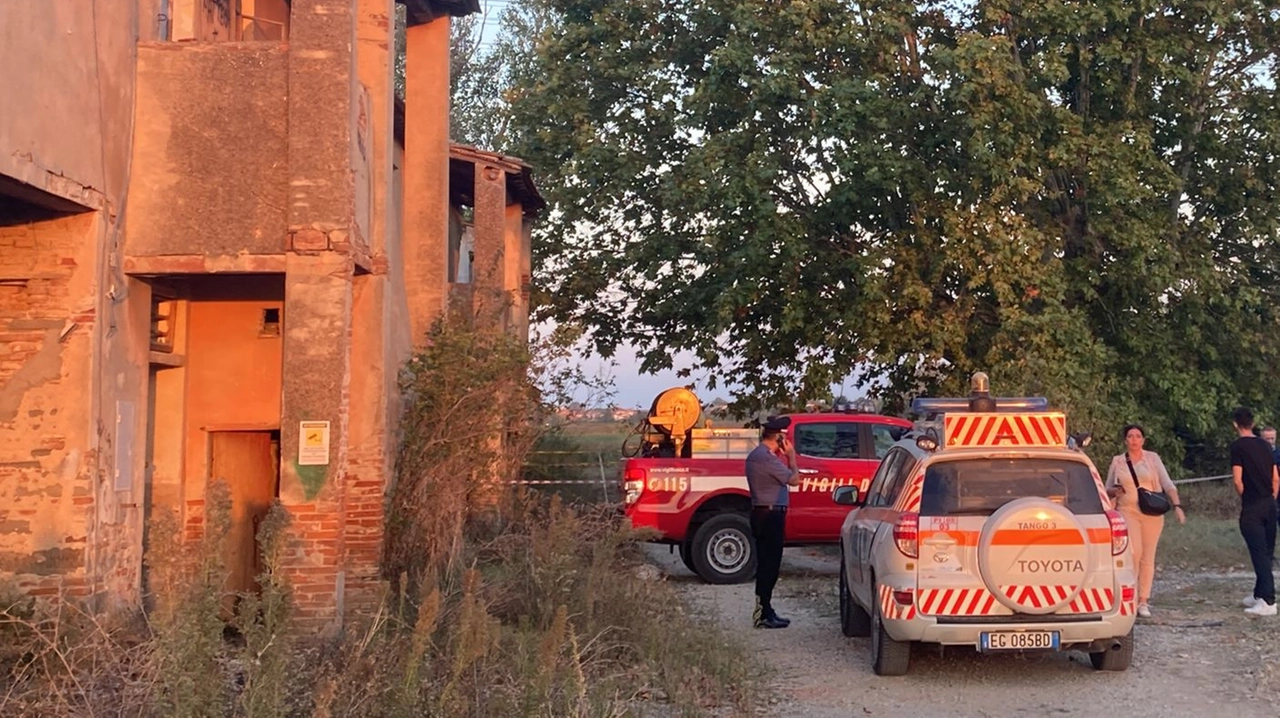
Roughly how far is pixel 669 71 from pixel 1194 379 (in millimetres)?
10331

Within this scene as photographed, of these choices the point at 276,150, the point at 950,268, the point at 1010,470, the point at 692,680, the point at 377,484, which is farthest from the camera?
the point at 950,268

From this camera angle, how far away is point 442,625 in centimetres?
899

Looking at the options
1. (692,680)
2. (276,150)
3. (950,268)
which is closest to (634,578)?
(692,680)

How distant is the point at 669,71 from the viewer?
22.6 metres

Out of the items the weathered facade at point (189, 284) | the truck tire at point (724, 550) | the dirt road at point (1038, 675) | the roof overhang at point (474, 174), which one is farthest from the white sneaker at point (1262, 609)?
the roof overhang at point (474, 174)

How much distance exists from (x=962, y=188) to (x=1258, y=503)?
30.5 ft

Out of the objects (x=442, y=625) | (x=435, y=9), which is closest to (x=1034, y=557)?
(x=442, y=625)

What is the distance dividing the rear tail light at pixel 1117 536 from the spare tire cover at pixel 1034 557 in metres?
0.32

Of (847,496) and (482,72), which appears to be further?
(482,72)

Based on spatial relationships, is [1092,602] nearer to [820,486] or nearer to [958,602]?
[958,602]

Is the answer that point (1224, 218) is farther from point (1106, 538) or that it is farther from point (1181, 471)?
point (1106, 538)

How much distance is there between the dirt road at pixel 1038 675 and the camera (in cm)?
844

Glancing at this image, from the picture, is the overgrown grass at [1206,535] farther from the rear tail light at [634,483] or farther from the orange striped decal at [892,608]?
the orange striped decal at [892,608]

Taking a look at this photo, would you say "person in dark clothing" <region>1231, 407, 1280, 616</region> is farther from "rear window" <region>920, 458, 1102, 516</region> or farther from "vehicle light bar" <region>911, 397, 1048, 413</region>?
"rear window" <region>920, 458, 1102, 516</region>
